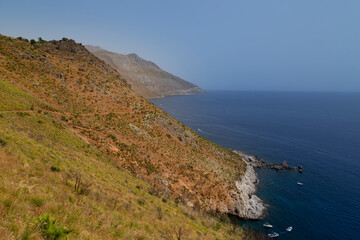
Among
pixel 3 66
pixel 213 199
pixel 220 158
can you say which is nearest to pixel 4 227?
pixel 213 199

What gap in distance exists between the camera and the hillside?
7988mm

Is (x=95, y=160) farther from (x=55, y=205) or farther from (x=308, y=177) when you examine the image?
(x=308, y=177)

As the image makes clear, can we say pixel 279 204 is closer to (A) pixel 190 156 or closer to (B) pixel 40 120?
(A) pixel 190 156

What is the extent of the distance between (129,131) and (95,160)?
1850 cm

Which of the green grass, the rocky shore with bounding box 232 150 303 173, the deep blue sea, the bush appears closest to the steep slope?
the bush

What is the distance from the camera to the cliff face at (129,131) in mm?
31500

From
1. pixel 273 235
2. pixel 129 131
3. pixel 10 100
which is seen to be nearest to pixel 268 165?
pixel 273 235

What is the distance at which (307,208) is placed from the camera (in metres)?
41.9

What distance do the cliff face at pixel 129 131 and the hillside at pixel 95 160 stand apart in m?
0.24

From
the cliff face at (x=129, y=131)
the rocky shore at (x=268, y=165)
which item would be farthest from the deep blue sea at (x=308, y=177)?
the cliff face at (x=129, y=131)

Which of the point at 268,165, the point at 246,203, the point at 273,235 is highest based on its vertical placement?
the point at 268,165

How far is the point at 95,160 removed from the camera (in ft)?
70.6

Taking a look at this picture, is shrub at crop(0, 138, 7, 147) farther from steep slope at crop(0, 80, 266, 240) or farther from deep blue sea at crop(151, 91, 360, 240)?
deep blue sea at crop(151, 91, 360, 240)

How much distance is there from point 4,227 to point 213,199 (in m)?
35.0
